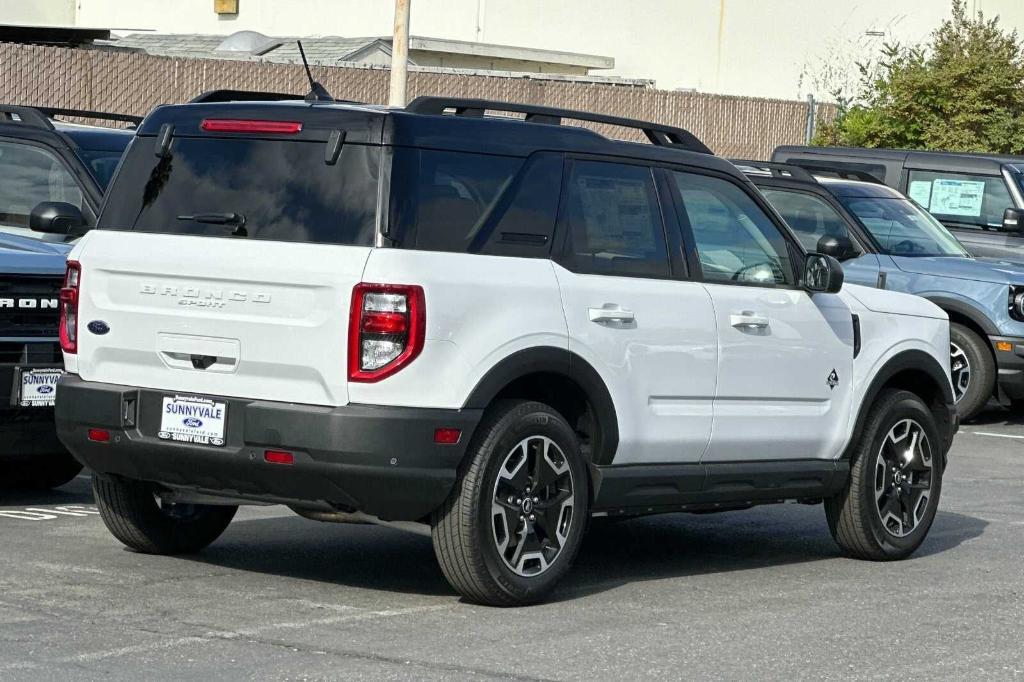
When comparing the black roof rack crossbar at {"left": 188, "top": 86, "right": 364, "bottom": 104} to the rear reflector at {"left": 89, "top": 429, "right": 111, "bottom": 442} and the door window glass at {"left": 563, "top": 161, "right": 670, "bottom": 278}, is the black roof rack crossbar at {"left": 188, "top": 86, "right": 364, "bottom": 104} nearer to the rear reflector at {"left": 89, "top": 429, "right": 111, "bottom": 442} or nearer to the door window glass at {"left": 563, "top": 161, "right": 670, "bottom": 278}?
the door window glass at {"left": 563, "top": 161, "right": 670, "bottom": 278}

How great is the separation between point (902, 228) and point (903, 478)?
6786mm

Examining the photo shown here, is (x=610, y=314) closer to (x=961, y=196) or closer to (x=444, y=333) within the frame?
(x=444, y=333)

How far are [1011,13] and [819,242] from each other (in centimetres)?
3087

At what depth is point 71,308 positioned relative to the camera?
734 cm


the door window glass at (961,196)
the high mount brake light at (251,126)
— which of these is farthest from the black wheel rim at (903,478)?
the door window glass at (961,196)

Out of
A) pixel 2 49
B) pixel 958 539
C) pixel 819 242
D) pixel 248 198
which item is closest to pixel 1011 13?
pixel 2 49

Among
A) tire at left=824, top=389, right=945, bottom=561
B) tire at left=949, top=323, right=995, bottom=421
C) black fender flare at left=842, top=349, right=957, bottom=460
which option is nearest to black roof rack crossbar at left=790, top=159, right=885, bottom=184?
tire at left=949, top=323, right=995, bottom=421

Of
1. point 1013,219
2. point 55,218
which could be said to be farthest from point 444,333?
point 1013,219

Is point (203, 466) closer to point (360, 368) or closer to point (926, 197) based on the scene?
point (360, 368)

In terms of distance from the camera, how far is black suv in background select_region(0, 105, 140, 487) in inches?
344

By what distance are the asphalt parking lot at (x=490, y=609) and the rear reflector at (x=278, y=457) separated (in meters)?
0.58

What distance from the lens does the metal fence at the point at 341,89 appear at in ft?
80.2

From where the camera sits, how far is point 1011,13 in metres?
42.3

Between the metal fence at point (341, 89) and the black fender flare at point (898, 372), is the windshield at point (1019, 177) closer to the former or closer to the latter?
the black fender flare at point (898, 372)
